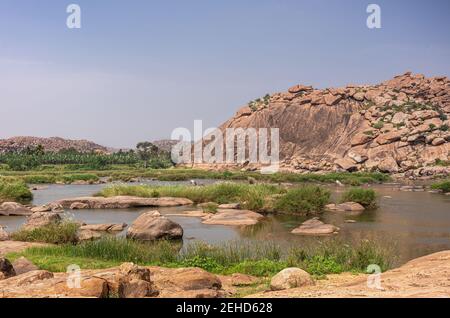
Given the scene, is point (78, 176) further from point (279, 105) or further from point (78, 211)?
point (279, 105)

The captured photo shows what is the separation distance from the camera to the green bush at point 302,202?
2642cm

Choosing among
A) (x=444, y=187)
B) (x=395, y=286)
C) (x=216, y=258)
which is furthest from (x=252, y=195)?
(x=444, y=187)

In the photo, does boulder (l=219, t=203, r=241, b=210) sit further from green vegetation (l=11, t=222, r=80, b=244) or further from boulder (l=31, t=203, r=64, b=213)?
green vegetation (l=11, t=222, r=80, b=244)

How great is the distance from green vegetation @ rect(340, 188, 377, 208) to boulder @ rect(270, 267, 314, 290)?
20952 millimetres

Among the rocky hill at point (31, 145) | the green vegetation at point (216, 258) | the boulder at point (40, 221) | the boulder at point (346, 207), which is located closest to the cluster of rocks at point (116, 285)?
the green vegetation at point (216, 258)

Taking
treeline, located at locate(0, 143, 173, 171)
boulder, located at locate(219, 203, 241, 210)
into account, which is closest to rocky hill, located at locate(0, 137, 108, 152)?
treeline, located at locate(0, 143, 173, 171)

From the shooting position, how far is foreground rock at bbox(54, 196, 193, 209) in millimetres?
30125

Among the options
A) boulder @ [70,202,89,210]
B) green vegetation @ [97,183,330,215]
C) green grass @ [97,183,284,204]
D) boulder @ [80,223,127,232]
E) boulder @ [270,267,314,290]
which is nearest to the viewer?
boulder @ [270,267,314,290]

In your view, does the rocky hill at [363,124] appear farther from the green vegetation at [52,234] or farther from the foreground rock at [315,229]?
the green vegetation at [52,234]

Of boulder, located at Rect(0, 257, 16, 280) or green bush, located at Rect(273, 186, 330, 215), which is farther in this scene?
green bush, located at Rect(273, 186, 330, 215)

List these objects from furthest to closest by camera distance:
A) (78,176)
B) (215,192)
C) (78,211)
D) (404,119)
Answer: (404,119), (78,176), (215,192), (78,211)
